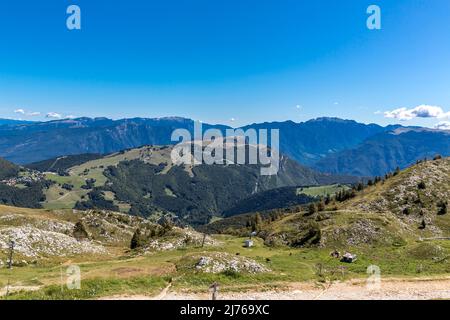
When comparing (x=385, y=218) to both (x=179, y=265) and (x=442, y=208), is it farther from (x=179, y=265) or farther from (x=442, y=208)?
(x=179, y=265)

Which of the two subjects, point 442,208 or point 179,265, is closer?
point 179,265

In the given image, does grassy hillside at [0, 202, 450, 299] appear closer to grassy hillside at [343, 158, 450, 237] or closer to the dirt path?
the dirt path

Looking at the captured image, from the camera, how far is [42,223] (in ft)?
367

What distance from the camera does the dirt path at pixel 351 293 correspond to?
1729 inches

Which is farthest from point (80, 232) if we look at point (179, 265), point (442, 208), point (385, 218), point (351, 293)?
point (442, 208)

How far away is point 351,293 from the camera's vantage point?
4694 centimetres

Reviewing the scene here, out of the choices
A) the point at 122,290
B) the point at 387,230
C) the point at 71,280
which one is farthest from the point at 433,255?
the point at 71,280

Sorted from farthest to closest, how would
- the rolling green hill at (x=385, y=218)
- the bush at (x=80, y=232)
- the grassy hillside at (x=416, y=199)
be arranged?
the bush at (x=80, y=232) < the grassy hillside at (x=416, y=199) < the rolling green hill at (x=385, y=218)

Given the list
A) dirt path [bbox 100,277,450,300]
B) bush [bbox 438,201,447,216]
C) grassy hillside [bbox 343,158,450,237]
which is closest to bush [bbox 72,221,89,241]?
dirt path [bbox 100,277,450,300]

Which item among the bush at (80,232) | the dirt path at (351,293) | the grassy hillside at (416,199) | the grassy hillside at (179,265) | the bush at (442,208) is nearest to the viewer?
the dirt path at (351,293)

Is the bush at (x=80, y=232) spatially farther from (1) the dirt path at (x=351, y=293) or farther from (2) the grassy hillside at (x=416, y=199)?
(2) the grassy hillside at (x=416, y=199)

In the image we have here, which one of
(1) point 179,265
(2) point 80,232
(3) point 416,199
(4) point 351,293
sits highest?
(3) point 416,199

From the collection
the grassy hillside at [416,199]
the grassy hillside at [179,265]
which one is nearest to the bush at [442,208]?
the grassy hillside at [416,199]

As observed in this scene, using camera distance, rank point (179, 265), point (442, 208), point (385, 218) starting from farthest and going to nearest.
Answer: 1. point (442, 208)
2. point (385, 218)
3. point (179, 265)
